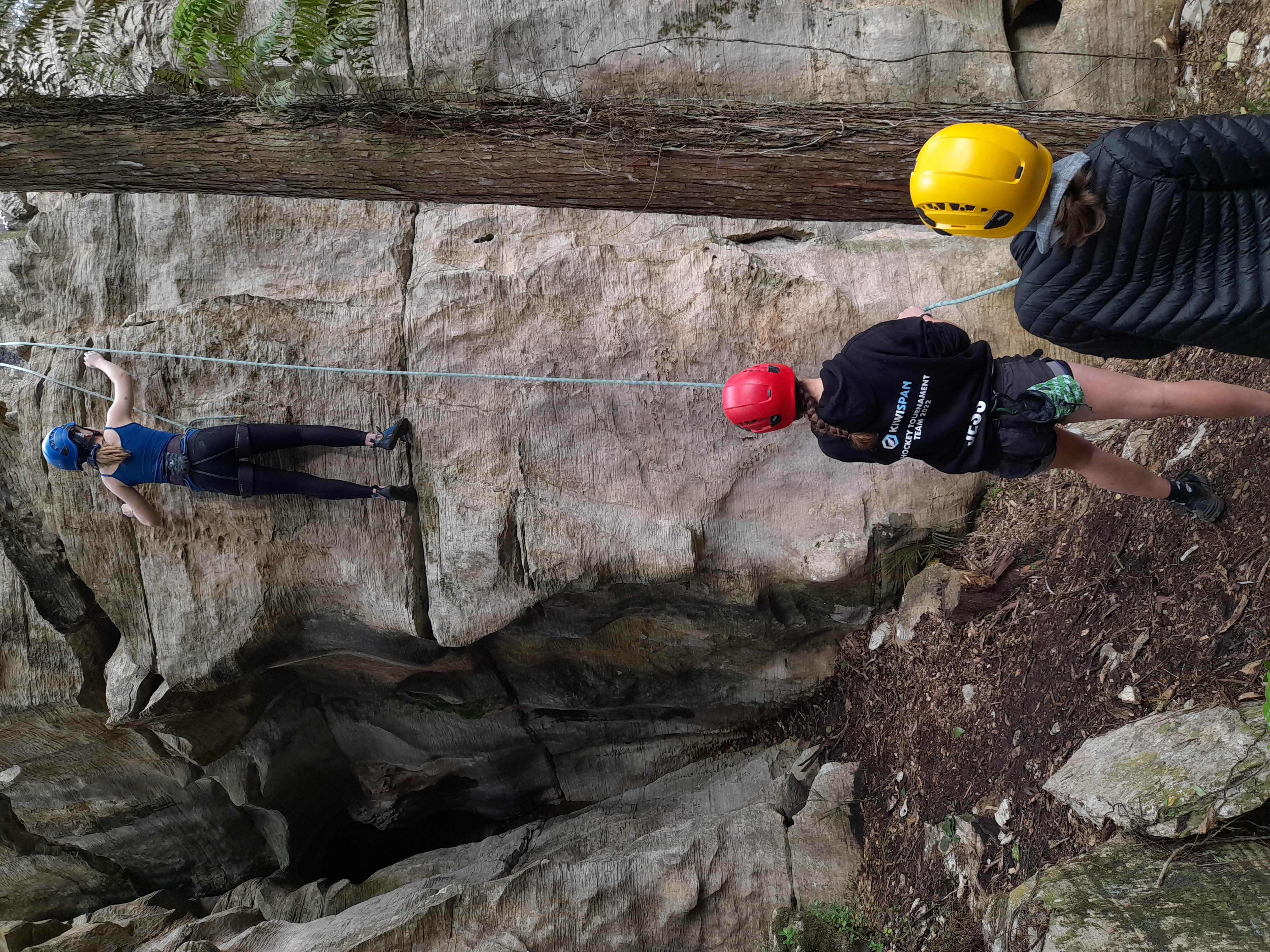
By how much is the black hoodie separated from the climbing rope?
4.63 ft

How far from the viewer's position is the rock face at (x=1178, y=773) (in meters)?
3.15

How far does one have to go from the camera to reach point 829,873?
17.1ft

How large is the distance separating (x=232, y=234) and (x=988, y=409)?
15.1ft

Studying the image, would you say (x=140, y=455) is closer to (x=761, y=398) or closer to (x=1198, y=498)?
(x=761, y=398)

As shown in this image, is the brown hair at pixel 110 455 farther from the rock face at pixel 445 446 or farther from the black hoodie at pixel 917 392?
the black hoodie at pixel 917 392

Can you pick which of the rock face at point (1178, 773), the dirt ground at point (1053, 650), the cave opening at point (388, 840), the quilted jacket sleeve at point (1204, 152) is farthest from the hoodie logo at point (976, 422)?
the cave opening at point (388, 840)

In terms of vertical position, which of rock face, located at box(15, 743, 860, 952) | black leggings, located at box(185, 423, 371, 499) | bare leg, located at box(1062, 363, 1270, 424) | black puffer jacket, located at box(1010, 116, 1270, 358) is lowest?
rock face, located at box(15, 743, 860, 952)

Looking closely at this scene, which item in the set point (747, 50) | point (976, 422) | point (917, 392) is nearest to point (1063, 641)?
point (976, 422)

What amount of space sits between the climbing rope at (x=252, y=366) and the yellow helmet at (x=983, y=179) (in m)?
1.90

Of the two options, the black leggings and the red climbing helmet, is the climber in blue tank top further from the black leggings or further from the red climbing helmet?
the red climbing helmet

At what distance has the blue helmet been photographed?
15.5 ft

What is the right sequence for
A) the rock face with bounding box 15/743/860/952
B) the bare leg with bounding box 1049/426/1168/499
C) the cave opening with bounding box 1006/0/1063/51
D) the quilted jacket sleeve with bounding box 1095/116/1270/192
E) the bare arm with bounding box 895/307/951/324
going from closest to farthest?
the quilted jacket sleeve with bounding box 1095/116/1270/192, the bare arm with bounding box 895/307/951/324, the bare leg with bounding box 1049/426/1168/499, the rock face with bounding box 15/743/860/952, the cave opening with bounding box 1006/0/1063/51

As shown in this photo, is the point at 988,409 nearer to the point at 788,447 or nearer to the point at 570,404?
the point at 788,447

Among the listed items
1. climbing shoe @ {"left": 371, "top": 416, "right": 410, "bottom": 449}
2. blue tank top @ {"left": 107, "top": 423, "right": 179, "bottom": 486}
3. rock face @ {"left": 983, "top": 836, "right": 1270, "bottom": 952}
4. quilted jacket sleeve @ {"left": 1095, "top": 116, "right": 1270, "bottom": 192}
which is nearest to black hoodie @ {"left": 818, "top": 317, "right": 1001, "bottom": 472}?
quilted jacket sleeve @ {"left": 1095, "top": 116, "right": 1270, "bottom": 192}
